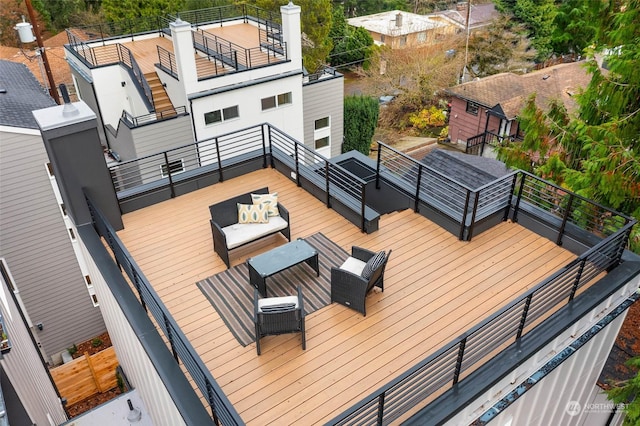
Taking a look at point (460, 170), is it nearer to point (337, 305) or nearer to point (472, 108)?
point (337, 305)

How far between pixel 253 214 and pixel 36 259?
7.83 meters

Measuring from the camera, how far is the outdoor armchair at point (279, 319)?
228 inches

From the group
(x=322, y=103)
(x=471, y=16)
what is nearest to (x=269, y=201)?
(x=322, y=103)

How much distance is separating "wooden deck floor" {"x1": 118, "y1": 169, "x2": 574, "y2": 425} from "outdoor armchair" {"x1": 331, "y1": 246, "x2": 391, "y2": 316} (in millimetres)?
161

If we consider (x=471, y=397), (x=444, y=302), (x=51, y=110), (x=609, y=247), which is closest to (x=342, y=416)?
(x=471, y=397)

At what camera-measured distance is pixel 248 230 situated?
786 cm

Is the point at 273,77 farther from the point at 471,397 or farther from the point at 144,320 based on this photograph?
the point at 471,397

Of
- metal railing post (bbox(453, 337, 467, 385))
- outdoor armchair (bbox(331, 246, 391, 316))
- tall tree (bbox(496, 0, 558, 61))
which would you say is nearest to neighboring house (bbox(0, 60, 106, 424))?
outdoor armchair (bbox(331, 246, 391, 316))

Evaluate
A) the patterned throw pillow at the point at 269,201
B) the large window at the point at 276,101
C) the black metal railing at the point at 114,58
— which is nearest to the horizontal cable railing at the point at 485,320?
the patterned throw pillow at the point at 269,201

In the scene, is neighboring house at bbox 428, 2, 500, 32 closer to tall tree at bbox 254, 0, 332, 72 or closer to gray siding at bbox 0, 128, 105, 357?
tall tree at bbox 254, 0, 332, 72

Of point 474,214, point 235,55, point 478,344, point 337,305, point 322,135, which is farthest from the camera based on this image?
point 322,135

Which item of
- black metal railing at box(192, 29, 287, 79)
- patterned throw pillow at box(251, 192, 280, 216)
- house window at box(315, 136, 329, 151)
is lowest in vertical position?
house window at box(315, 136, 329, 151)

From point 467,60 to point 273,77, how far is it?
2335 centimetres

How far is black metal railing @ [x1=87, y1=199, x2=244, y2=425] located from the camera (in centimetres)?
468
